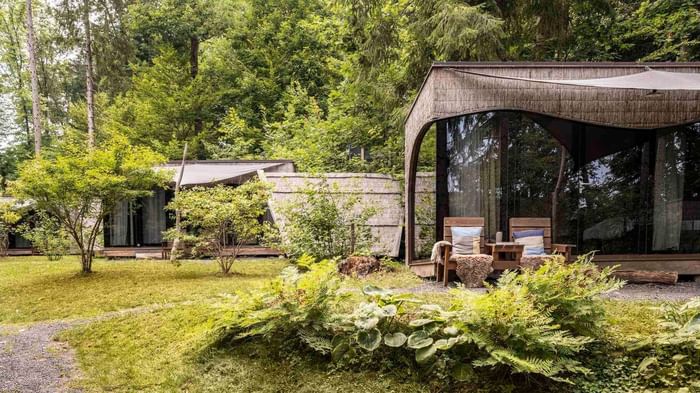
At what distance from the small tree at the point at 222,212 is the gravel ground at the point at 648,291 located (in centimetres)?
316

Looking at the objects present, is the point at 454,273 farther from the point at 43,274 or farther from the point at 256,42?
the point at 256,42

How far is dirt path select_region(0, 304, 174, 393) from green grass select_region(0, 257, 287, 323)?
17.4 inches

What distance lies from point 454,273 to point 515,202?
1426 millimetres

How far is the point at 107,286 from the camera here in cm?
655

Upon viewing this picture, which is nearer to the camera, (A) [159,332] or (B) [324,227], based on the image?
(A) [159,332]

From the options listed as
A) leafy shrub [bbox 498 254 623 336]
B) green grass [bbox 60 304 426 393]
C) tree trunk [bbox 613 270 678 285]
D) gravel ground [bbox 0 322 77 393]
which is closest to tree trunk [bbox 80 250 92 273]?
gravel ground [bbox 0 322 77 393]

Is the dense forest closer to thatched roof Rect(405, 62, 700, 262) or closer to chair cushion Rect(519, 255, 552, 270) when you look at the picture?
thatched roof Rect(405, 62, 700, 262)

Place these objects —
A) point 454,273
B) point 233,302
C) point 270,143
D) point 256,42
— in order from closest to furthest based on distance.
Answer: point 233,302 < point 454,273 < point 270,143 < point 256,42

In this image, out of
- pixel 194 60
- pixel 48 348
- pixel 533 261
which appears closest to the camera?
pixel 48 348

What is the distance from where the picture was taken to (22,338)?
4.36 meters

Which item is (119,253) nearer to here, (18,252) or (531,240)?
(18,252)

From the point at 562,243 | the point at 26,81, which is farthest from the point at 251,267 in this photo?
the point at 26,81

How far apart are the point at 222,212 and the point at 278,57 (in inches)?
490

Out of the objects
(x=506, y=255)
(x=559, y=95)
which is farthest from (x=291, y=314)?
(x=559, y=95)
